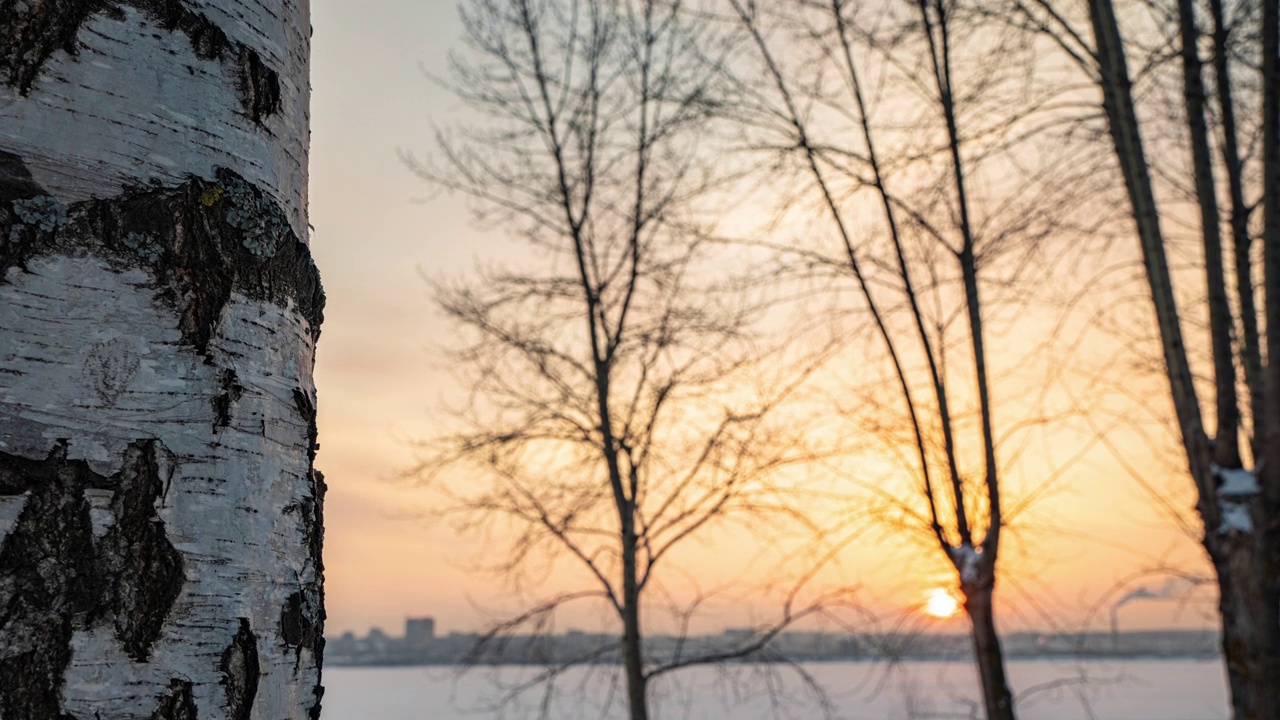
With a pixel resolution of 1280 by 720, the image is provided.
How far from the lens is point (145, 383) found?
76 centimetres

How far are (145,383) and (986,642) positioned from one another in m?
5.35

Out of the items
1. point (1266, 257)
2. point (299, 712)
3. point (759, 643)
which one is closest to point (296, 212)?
point (299, 712)

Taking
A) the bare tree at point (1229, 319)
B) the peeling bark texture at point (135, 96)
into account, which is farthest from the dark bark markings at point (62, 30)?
the bare tree at point (1229, 319)

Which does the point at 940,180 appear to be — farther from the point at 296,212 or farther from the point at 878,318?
the point at 296,212

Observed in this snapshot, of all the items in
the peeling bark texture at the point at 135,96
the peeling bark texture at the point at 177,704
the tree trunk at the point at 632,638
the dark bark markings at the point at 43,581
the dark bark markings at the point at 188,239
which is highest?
the peeling bark texture at the point at 135,96

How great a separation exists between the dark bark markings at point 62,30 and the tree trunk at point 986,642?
5.19 meters

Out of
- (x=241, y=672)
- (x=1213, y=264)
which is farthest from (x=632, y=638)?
(x=241, y=672)

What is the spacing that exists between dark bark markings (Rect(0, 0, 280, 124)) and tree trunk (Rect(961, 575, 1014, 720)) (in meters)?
5.19

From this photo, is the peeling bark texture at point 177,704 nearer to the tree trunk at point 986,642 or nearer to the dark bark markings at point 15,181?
the dark bark markings at point 15,181

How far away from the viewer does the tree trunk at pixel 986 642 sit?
5.26 metres

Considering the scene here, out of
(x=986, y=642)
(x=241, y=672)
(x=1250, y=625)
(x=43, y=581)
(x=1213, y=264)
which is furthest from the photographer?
(x=986, y=642)

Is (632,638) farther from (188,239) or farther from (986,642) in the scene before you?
(188,239)

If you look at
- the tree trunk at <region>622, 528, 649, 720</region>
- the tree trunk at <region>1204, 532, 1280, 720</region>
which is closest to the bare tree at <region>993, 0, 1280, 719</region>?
the tree trunk at <region>1204, 532, 1280, 720</region>

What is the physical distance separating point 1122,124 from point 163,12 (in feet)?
17.1
